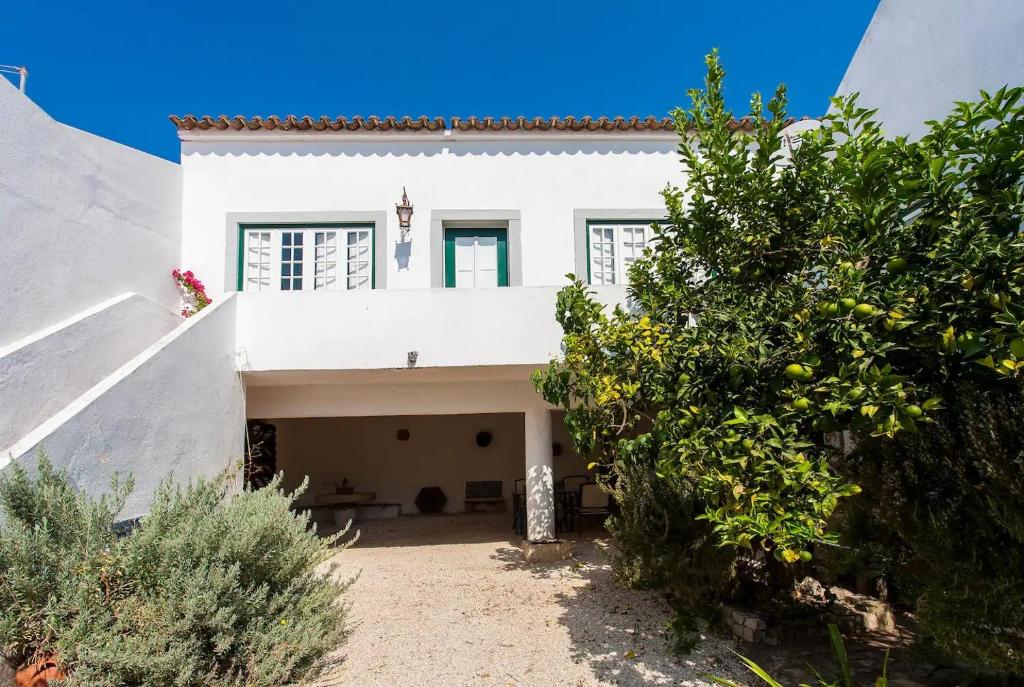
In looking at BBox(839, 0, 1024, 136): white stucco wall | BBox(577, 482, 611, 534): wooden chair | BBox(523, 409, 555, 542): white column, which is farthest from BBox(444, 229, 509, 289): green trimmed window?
BBox(839, 0, 1024, 136): white stucco wall

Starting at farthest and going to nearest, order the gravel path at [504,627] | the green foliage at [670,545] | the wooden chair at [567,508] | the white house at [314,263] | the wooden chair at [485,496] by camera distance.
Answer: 1. the wooden chair at [485,496]
2. the wooden chair at [567,508]
3. the white house at [314,263]
4. the green foliage at [670,545]
5. the gravel path at [504,627]

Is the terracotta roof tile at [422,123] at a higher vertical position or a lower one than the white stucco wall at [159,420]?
higher

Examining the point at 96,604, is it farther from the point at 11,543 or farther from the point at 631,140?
the point at 631,140

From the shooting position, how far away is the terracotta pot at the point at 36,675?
12.7 ft

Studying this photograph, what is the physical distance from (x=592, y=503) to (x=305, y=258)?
6959mm

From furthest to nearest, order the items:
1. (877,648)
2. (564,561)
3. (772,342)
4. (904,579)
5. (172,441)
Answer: (564,561) → (172,441) → (877,648) → (904,579) → (772,342)

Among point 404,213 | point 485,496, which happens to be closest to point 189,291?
point 404,213

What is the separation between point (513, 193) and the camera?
9.78m

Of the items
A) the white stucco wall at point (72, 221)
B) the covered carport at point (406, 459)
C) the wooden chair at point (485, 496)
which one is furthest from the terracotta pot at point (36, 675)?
the wooden chair at point (485, 496)

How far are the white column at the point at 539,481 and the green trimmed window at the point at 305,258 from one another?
3342mm

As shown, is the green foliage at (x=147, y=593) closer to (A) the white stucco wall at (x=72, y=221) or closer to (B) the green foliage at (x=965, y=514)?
(A) the white stucco wall at (x=72, y=221)

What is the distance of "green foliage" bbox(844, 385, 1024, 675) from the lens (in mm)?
3266

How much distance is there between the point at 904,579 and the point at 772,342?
7.33 ft

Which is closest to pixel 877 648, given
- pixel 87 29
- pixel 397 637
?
pixel 397 637
